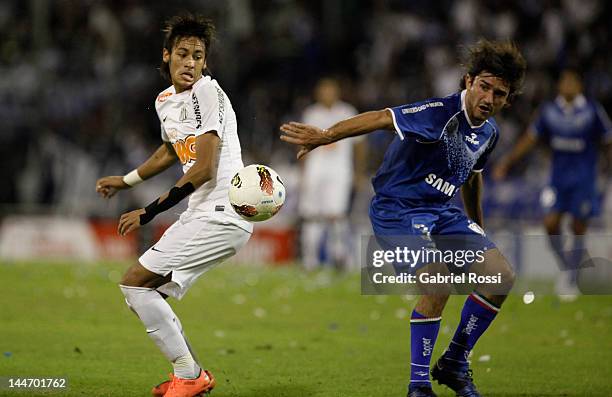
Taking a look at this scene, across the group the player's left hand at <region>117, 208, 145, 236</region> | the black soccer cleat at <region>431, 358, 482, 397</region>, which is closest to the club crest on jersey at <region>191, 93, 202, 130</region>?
the player's left hand at <region>117, 208, 145, 236</region>

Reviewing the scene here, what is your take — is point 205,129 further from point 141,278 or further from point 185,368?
point 185,368

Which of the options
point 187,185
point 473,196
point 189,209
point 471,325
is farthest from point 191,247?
point 473,196

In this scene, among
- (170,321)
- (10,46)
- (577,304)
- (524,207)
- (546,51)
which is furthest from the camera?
(10,46)

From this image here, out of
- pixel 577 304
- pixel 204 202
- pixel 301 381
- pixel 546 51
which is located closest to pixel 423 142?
pixel 204 202

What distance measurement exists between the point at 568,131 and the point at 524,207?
390cm

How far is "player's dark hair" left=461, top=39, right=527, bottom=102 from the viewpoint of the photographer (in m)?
6.60

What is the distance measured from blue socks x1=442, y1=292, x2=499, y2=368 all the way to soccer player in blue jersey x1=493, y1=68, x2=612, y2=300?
596cm

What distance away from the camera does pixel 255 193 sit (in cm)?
627

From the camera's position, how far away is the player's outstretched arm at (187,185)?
6102 mm

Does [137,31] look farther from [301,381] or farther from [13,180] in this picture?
[301,381]

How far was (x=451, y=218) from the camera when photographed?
688 cm

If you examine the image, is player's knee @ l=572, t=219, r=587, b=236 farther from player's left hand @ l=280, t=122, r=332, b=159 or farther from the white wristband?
player's left hand @ l=280, t=122, r=332, b=159

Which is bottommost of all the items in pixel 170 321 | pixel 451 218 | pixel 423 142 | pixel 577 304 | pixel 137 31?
pixel 577 304

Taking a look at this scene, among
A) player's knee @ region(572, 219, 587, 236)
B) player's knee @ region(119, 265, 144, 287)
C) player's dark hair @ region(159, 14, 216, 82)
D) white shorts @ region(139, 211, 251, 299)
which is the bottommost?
player's knee @ region(572, 219, 587, 236)
